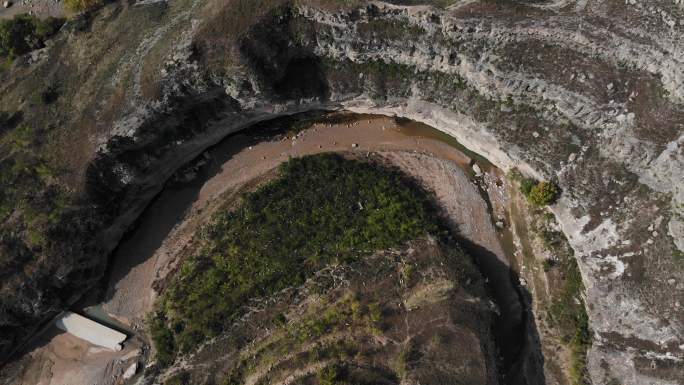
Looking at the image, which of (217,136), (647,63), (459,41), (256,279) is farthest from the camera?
(217,136)

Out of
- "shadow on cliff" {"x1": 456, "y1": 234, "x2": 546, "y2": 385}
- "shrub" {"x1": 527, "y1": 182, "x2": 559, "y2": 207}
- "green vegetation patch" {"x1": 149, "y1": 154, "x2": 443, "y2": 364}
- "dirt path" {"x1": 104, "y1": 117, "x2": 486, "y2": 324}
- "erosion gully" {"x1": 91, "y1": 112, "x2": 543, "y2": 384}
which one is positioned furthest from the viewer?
"dirt path" {"x1": 104, "y1": 117, "x2": 486, "y2": 324}

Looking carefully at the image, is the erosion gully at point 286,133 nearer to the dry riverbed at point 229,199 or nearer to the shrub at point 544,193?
the dry riverbed at point 229,199

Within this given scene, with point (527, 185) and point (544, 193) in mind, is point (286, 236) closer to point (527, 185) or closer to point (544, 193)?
point (527, 185)

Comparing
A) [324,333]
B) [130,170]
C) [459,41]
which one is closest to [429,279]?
[324,333]

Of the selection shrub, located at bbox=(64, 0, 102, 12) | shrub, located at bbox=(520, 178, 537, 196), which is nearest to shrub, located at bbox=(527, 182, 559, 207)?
shrub, located at bbox=(520, 178, 537, 196)

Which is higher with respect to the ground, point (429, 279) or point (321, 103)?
point (321, 103)

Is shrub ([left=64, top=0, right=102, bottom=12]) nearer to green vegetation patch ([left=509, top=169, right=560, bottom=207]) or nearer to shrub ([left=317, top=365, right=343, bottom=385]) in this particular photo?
shrub ([left=317, top=365, right=343, bottom=385])

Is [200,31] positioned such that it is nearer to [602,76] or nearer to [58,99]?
[58,99]
